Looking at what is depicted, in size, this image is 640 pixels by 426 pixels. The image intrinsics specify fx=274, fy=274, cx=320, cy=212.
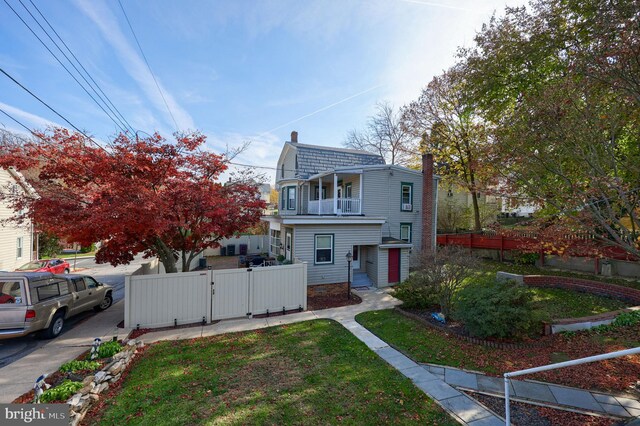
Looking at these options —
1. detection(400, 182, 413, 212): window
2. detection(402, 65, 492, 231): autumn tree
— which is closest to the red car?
detection(400, 182, 413, 212): window

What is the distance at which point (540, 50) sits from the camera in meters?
10.8

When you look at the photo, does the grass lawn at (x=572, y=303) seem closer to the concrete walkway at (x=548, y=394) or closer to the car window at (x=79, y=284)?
the concrete walkway at (x=548, y=394)

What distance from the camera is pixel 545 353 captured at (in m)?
6.50

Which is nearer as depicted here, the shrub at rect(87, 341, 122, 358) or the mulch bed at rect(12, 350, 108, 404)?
the mulch bed at rect(12, 350, 108, 404)

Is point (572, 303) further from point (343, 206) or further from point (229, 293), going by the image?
point (229, 293)

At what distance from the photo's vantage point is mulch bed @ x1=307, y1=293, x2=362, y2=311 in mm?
10695

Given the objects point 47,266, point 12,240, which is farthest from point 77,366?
point 12,240

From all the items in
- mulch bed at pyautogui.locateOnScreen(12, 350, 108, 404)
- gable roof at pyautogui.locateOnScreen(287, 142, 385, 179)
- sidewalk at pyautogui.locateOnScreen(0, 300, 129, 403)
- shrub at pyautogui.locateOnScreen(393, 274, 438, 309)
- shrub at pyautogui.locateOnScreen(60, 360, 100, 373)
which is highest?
gable roof at pyautogui.locateOnScreen(287, 142, 385, 179)

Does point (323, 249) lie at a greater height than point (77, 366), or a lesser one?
greater

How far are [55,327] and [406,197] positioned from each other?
16541mm

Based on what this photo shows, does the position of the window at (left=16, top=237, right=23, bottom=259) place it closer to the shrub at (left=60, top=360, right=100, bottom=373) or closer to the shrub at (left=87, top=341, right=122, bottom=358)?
the shrub at (left=87, top=341, right=122, bottom=358)

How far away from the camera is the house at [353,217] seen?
41.8ft

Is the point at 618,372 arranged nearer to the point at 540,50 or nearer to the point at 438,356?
the point at 438,356

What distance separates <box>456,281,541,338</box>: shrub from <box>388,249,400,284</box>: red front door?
6.15 meters
